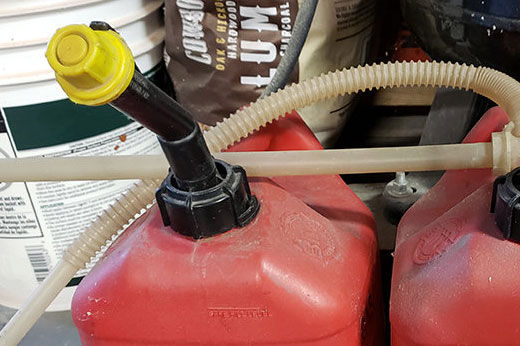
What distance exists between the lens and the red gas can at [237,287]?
385 mm

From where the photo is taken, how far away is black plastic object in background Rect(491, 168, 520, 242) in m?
0.34

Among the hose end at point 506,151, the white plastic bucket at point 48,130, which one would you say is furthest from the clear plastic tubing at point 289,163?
the white plastic bucket at point 48,130

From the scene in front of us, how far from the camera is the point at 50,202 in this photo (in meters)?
0.65

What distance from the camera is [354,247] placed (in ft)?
1.47

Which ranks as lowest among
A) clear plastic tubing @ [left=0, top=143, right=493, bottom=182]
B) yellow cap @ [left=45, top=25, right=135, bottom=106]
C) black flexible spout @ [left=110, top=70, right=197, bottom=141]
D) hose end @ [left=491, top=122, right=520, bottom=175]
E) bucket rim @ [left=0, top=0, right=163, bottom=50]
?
clear plastic tubing @ [left=0, top=143, right=493, bottom=182]

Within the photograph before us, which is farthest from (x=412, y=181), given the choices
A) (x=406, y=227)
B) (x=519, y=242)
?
(x=519, y=242)

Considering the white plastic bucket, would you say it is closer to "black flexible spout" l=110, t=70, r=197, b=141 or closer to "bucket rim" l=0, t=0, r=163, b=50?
"bucket rim" l=0, t=0, r=163, b=50

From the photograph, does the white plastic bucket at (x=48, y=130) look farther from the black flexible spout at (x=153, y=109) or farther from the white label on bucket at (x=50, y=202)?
the black flexible spout at (x=153, y=109)

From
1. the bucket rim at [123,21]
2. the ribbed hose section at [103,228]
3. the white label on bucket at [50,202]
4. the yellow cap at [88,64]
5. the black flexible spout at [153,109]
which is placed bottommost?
the white label on bucket at [50,202]

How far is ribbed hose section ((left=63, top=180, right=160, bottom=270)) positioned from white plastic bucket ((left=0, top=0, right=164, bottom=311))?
0.18m

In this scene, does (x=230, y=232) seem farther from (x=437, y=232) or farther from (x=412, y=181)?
(x=412, y=181)

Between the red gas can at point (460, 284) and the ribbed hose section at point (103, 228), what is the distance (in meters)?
0.22

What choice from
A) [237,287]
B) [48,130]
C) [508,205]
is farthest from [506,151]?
[48,130]

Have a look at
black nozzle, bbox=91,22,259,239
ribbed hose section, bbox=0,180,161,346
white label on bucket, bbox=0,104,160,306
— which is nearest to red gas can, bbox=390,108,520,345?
black nozzle, bbox=91,22,259,239
